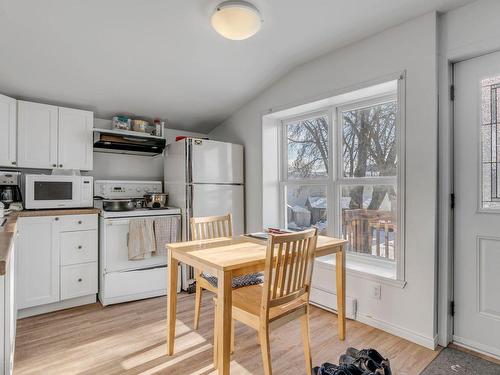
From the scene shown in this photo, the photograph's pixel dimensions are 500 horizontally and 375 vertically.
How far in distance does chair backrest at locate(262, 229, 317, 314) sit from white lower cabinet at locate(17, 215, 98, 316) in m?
2.10

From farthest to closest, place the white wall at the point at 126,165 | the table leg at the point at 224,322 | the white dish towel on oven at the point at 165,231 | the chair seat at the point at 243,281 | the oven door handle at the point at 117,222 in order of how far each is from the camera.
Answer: the white wall at the point at 126,165 < the white dish towel on oven at the point at 165,231 < the oven door handle at the point at 117,222 < the chair seat at the point at 243,281 < the table leg at the point at 224,322

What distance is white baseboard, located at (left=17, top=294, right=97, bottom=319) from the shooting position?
2.67 m

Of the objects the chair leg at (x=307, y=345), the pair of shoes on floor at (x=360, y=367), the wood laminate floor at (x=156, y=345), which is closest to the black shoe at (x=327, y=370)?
the pair of shoes on floor at (x=360, y=367)

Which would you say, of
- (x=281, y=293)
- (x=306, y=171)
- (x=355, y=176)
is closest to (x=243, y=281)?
(x=281, y=293)

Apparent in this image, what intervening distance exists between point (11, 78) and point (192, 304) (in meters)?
2.62

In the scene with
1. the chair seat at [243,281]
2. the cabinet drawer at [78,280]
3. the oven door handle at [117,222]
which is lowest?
the cabinet drawer at [78,280]

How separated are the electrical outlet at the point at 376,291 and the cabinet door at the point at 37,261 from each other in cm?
279

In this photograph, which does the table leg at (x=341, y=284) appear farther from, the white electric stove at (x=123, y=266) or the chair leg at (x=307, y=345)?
the white electric stove at (x=123, y=266)

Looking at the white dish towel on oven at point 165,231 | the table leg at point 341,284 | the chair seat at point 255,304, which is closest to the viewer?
the chair seat at point 255,304

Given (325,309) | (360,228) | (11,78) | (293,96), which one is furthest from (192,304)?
(11,78)

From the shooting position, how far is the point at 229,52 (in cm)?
273

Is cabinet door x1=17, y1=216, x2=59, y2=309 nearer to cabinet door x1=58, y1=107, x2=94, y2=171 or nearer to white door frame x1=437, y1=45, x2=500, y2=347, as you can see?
cabinet door x1=58, y1=107, x2=94, y2=171

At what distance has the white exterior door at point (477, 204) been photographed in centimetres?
202

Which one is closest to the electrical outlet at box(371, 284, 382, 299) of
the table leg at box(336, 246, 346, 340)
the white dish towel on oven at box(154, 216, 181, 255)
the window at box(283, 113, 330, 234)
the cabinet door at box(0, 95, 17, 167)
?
the table leg at box(336, 246, 346, 340)
